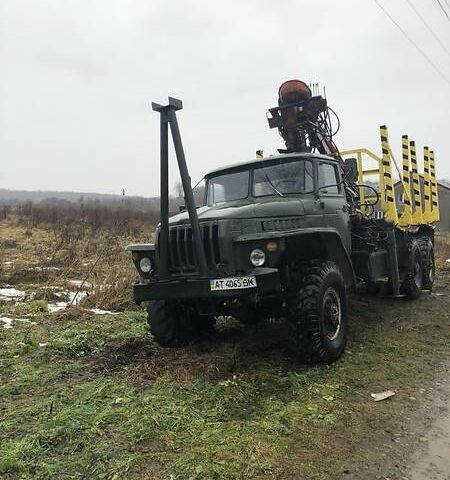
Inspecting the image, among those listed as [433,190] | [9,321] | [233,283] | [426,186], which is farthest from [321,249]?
[433,190]

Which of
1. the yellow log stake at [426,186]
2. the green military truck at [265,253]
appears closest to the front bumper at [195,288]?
the green military truck at [265,253]

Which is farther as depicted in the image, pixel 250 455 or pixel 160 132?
pixel 160 132

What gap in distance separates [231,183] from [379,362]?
2.81 meters

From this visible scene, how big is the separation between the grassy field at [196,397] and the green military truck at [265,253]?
0.39 metres

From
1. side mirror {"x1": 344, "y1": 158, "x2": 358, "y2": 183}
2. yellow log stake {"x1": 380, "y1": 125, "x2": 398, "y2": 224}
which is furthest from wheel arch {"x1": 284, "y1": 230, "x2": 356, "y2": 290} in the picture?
side mirror {"x1": 344, "y1": 158, "x2": 358, "y2": 183}

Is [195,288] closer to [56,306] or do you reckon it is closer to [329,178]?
[329,178]

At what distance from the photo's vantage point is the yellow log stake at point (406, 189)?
912 cm

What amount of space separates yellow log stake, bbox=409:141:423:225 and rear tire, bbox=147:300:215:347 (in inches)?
212

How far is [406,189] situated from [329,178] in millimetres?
3293

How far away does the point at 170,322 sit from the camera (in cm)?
585

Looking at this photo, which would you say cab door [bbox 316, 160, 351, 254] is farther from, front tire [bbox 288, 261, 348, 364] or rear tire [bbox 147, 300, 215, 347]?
rear tire [bbox 147, 300, 215, 347]

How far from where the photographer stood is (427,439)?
3697 mm

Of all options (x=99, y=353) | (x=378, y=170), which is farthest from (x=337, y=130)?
(x=99, y=353)

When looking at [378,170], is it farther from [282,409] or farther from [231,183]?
[282,409]
